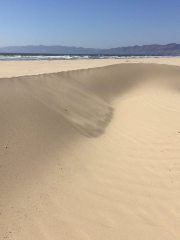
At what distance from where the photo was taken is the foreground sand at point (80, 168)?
2.06 meters

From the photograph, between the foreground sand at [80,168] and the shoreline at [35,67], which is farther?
the shoreline at [35,67]

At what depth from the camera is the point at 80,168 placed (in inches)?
115

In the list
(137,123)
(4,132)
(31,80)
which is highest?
(31,80)

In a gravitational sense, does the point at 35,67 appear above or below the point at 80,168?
above

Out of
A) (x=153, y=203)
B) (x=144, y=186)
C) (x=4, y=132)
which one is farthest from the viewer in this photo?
(x=4, y=132)

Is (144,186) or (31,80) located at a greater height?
(31,80)

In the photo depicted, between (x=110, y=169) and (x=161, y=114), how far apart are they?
2.94 metres

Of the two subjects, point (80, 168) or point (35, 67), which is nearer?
point (80, 168)

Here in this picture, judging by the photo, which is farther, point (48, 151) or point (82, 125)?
point (82, 125)

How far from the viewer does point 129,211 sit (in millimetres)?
2275

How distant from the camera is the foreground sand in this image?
2061 mm

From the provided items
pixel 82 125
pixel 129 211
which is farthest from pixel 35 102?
pixel 129 211

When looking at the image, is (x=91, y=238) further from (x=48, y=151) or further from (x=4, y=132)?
(x=4, y=132)

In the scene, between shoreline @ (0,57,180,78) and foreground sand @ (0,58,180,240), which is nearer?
foreground sand @ (0,58,180,240)
